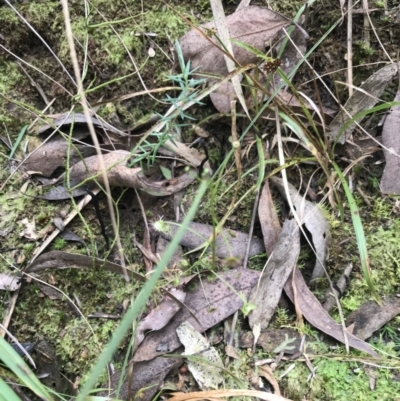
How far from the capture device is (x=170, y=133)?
1.33 m

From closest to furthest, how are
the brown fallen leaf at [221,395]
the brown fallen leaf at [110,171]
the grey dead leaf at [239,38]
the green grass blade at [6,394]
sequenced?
the green grass blade at [6,394] → the brown fallen leaf at [221,395] → the brown fallen leaf at [110,171] → the grey dead leaf at [239,38]

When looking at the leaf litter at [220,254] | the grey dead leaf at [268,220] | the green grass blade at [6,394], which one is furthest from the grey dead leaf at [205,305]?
the green grass blade at [6,394]

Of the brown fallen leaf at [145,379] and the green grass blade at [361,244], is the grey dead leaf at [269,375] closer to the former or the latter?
the brown fallen leaf at [145,379]

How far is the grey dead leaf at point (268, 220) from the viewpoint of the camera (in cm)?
130

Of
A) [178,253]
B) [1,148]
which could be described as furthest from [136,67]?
[178,253]

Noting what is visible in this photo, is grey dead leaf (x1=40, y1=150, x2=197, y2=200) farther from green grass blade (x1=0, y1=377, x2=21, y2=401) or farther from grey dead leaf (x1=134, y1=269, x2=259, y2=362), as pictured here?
green grass blade (x1=0, y1=377, x2=21, y2=401)

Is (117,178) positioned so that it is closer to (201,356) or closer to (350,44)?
(201,356)

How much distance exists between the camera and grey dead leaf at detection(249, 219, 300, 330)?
48.1 inches

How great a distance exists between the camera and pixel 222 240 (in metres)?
1.32

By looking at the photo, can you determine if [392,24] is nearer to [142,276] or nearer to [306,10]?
[306,10]

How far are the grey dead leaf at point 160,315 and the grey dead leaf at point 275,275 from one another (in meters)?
0.22

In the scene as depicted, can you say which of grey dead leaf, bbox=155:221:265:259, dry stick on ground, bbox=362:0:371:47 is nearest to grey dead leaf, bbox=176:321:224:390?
grey dead leaf, bbox=155:221:265:259

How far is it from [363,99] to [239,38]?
46 centimetres

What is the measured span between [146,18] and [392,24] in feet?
2.80
